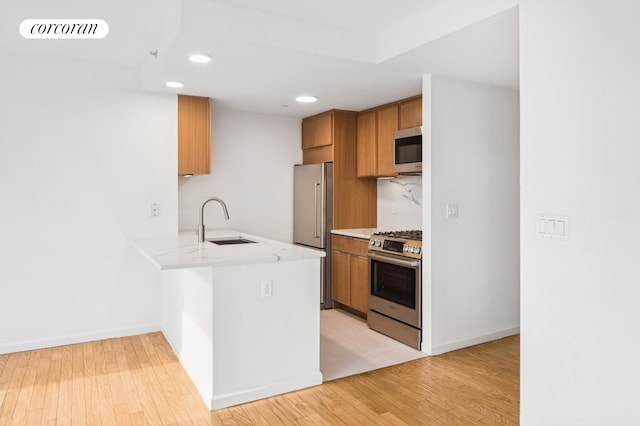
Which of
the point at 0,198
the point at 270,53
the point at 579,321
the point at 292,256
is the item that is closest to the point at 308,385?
the point at 292,256

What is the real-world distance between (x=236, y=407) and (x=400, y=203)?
2.74 meters

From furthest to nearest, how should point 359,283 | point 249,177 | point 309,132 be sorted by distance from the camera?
point 309,132 → point 249,177 → point 359,283

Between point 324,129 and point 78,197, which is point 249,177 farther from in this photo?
point 78,197

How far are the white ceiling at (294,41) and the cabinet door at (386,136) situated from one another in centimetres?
48

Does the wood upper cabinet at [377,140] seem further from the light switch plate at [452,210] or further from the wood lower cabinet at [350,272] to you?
the light switch plate at [452,210]

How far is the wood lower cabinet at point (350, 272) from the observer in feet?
14.1

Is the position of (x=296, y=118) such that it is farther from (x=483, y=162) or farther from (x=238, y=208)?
(x=483, y=162)

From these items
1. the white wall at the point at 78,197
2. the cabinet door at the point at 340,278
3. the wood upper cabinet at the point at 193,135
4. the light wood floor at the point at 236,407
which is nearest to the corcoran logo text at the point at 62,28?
the white wall at the point at 78,197

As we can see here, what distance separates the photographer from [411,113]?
4.03 m

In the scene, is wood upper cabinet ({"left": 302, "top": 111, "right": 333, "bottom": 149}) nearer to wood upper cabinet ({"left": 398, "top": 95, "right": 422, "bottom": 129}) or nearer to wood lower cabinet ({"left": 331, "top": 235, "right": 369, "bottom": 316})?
wood upper cabinet ({"left": 398, "top": 95, "right": 422, "bottom": 129})

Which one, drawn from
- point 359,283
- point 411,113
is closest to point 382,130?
point 411,113

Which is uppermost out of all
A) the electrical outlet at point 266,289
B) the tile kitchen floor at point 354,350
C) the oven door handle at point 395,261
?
the oven door handle at point 395,261

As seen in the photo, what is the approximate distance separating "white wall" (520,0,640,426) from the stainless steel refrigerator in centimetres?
275

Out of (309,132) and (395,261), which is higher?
(309,132)
